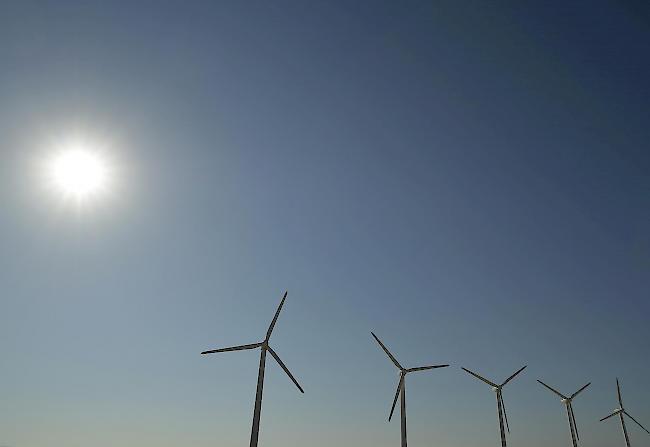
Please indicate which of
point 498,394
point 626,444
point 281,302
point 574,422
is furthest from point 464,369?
point 626,444

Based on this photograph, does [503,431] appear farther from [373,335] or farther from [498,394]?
[373,335]

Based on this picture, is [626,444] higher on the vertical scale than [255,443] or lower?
higher

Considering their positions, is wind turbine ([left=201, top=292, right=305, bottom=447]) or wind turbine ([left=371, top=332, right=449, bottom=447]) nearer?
wind turbine ([left=201, top=292, right=305, bottom=447])

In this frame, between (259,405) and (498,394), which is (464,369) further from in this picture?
(259,405)

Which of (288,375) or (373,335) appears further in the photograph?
(373,335)

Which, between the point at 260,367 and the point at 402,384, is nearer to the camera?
the point at 260,367

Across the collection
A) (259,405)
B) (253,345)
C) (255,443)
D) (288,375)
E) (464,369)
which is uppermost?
(464,369)

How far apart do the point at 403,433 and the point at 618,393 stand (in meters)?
118

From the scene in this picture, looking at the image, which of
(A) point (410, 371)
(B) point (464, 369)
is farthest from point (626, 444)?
(A) point (410, 371)

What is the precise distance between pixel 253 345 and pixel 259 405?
17407 mm

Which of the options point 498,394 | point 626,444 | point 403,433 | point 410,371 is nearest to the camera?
point 403,433

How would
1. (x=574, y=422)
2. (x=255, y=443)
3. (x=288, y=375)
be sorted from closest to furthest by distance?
(x=255, y=443)
(x=288, y=375)
(x=574, y=422)

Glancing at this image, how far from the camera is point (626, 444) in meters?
160

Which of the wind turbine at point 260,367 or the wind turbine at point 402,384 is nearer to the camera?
the wind turbine at point 260,367
